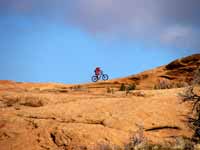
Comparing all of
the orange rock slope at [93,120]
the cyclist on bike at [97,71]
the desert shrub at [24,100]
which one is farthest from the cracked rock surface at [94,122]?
the cyclist on bike at [97,71]

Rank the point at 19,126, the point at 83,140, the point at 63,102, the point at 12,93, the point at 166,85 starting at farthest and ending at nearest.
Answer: the point at 166,85, the point at 12,93, the point at 63,102, the point at 19,126, the point at 83,140

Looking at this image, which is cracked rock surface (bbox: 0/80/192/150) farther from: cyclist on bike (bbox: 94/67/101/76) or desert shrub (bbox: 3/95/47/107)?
cyclist on bike (bbox: 94/67/101/76)

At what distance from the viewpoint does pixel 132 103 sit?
17953 millimetres

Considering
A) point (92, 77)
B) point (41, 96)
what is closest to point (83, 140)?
point (41, 96)

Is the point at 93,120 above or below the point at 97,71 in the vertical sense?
below

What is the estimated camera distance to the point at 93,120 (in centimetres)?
1689

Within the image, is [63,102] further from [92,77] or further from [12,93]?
[92,77]

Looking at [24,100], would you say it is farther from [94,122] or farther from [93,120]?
[94,122]

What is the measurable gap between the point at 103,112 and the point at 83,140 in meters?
2.13

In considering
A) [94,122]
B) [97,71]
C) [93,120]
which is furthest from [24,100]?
[97,71]

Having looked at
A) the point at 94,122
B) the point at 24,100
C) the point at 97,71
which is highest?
the point at 97,71

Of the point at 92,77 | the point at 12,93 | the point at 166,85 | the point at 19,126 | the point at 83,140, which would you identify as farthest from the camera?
the point at 92,77

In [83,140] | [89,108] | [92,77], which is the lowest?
[83,140]

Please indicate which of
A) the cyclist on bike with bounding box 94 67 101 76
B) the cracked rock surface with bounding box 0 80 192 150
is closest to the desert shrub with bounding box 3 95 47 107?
the cracked rock surface with bounding box 0 80 192 150
